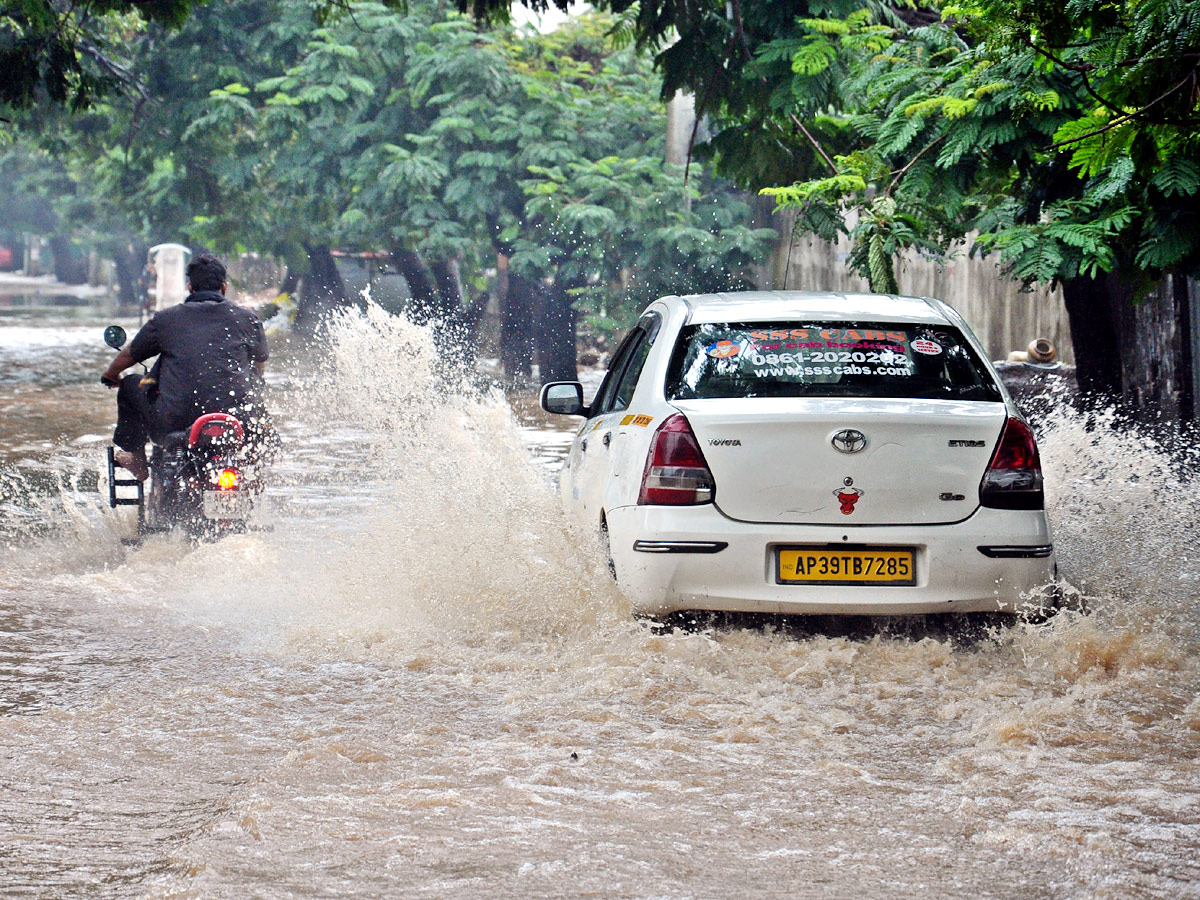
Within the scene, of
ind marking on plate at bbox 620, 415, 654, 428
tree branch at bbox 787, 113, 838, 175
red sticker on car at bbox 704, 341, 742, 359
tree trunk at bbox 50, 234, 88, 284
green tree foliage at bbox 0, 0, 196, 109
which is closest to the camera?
ind marking on plate at bbox 620, 415, 654, 428

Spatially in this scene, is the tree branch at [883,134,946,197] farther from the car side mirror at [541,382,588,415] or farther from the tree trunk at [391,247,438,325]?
the tree trunk at [391,247,438,325]

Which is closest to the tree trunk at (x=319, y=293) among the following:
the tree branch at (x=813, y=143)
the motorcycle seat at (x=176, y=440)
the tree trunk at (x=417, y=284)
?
the tree trunk at (x=417, y=284)

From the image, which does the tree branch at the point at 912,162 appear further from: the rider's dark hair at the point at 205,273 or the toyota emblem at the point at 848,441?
the rider's dark hair at the point at 205,273

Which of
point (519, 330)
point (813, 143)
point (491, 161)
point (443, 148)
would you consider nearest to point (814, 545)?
point (813, 143)

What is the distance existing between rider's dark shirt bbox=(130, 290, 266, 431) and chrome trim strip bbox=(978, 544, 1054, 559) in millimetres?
4222

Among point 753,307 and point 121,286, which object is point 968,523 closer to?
point 753,307

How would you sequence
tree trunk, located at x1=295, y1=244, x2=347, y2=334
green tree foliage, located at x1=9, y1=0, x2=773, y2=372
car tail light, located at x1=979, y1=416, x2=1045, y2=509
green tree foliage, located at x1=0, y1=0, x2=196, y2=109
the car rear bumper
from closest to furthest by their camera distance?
the car rear bumper < car tail light, located at x1=979, y1=416, x2=1045, y2=509 < green tree foliage, located at x1=0, y1=0, x2=196, y2=109 < green tree foliage, located at x1=9, y1=0, x2=773, y2=372 < tree trunk, located at x1=295, y1=244, x2=347, y2=334

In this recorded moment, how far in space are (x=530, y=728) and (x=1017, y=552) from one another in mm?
2014

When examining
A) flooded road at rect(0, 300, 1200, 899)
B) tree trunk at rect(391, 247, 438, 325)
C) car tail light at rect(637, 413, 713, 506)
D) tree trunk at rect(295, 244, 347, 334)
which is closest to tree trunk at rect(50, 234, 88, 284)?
tree trunk at rect(295, 244, 347, 334)

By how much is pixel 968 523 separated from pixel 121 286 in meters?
59.5

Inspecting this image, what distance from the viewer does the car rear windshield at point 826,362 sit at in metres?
5.93

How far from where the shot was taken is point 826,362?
19.7ft

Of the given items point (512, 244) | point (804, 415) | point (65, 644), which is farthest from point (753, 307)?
point (512, 244)

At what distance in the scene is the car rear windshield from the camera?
593 cm
